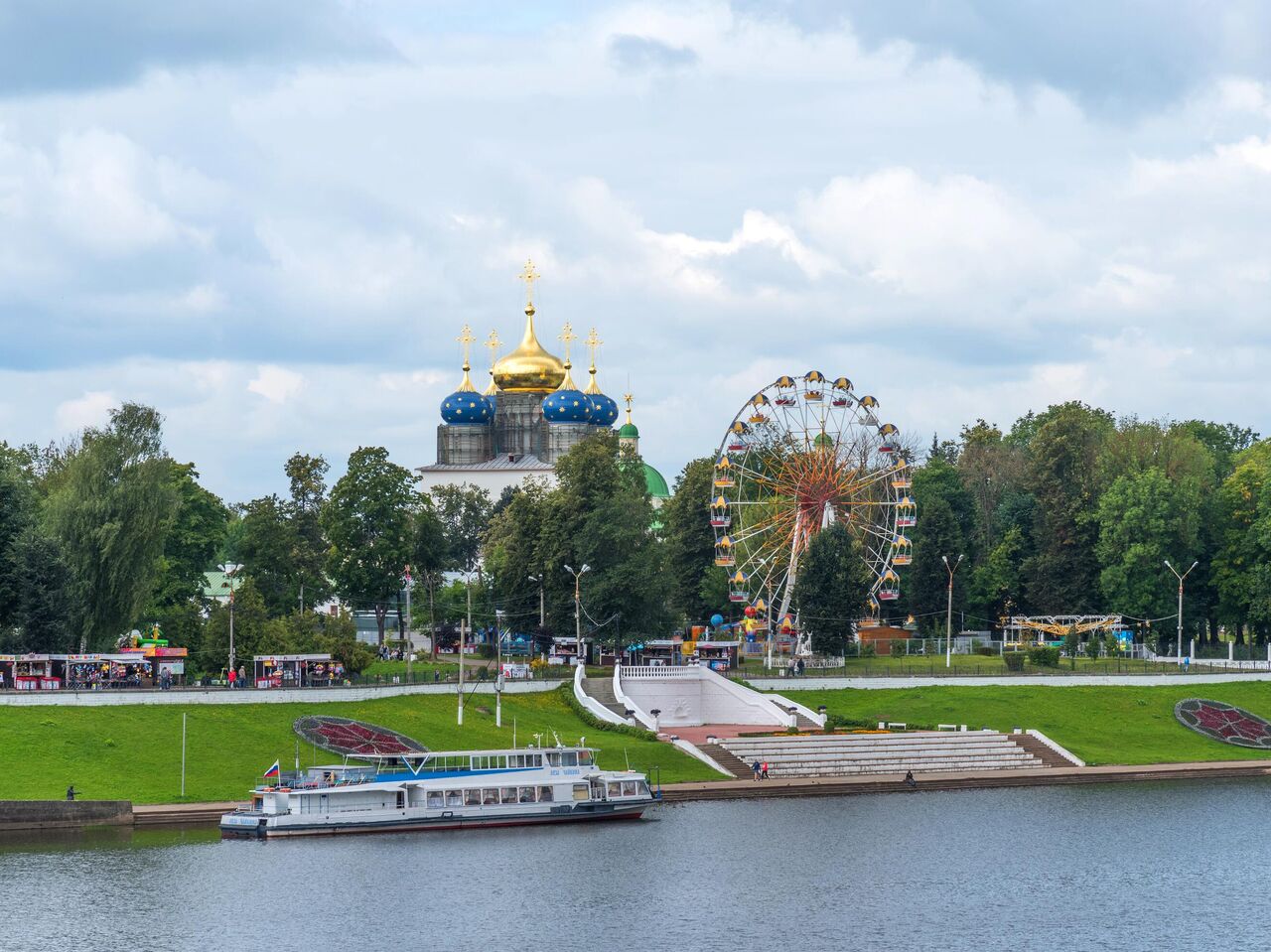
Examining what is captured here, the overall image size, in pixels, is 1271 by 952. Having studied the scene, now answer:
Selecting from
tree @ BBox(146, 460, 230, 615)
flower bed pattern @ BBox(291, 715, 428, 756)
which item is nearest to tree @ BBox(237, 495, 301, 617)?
tree @ BBox(146, 460, 230, 615)

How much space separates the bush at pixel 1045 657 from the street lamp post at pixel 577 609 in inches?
1121

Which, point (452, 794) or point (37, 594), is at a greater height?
point (37, 594)

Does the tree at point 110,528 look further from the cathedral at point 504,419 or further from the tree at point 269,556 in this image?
the cathedral at point 504,419

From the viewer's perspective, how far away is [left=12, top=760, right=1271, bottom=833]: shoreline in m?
74.9

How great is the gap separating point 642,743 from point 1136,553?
48308 mm

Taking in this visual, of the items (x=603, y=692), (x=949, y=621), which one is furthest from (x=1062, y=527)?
(x=603, y=692)

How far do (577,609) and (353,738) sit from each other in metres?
28.5

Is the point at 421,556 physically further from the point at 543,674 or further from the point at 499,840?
the point at 499,840

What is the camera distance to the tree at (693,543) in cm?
13725

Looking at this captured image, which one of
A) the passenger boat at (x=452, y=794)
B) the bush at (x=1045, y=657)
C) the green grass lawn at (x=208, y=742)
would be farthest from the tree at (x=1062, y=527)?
the passenger boat at (x=452, y=794)

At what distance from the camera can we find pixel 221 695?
90.1m

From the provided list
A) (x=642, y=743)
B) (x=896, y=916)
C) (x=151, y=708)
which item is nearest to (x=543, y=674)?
(x=642, y=743)

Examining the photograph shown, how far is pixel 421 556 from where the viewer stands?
13462 centimetres

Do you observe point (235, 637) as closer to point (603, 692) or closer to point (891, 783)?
point (603, 692)
